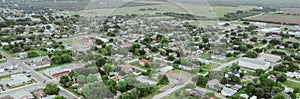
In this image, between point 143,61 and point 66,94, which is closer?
point 66,94

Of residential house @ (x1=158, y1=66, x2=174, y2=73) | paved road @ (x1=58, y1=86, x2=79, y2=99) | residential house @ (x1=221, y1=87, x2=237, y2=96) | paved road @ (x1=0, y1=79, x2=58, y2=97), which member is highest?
residential house @ (x1=158, y1=66, x2=174, y2=73)

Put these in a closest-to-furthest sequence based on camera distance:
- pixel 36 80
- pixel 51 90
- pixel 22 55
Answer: pixel 51 90, pixel 36 80, pixel 22 55

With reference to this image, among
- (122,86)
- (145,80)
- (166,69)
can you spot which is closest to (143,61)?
(166,69)

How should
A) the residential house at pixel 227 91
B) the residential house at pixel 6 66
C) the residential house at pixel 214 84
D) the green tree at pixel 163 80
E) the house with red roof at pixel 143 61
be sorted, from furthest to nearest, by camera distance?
the house with red roof at pixel 143 61 < the residential house at pixel 6 66 < the green tree at pixel 163 80 < the residential house at pixel 214 84 < the residential house at pixel 227 91

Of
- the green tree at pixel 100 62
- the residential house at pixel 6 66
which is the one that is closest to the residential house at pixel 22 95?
the green tree at pixel 100 62

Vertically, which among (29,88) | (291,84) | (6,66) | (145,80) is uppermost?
(6,66)

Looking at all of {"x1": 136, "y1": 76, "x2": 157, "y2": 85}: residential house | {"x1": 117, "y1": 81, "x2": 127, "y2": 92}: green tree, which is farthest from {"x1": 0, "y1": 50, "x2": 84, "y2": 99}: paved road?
{"x1": 136, "y1": 76, "x2": 157, "y2": 85}: residential house

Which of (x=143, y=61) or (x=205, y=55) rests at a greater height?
(x=143, y=61)

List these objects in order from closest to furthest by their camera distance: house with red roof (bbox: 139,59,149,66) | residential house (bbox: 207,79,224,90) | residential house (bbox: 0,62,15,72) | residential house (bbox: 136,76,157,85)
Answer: residential house (bbox: 207,79,224,90), residential house (bbox: 136,76,157,85), residential house (bbox: 0,62,15,72), house with red roof (bbox: 139,59,149,66)

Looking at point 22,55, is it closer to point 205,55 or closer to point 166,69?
point 166,69

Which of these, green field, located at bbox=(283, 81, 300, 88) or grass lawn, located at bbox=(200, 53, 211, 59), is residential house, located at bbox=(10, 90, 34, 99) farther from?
green field, located at bbox=(283, 81, 300, 88)

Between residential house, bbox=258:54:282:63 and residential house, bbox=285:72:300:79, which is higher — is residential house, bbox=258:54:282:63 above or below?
above

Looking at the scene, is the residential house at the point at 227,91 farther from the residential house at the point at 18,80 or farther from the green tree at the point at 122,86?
the residential house at the point at 18,80

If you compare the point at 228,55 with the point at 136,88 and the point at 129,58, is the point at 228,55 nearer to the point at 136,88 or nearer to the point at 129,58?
the point at 129,58
